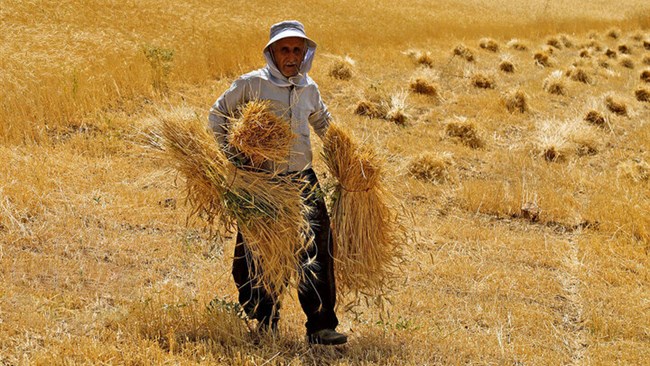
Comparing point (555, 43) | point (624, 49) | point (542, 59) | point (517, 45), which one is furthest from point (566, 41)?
point (542, 59)

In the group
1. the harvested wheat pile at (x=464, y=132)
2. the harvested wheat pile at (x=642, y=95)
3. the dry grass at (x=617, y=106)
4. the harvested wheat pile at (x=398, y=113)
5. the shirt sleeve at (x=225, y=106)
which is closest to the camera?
the shirt sleeve at (x=225, y=106)

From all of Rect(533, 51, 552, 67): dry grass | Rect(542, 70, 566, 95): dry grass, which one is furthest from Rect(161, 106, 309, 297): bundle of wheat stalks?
Rect(533, 51, 552, 67): dry grass

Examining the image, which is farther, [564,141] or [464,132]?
[464,132]

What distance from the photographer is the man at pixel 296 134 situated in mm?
3869

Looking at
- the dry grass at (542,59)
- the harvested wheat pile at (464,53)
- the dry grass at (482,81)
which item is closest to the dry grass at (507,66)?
the harvested wheat pile at (464,53)

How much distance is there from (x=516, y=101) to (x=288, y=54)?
8.62 metres

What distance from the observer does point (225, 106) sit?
3896mm

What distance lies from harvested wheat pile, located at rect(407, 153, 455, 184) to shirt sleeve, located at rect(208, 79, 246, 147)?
459 cm

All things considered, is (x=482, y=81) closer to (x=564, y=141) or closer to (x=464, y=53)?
(x=464, y=53)

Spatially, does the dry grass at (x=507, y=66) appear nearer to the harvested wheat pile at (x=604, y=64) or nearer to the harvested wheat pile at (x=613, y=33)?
the harvested wheat pile at (x=604, y=64)

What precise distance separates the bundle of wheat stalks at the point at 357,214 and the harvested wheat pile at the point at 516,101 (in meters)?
8.14

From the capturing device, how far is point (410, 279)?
5.61 m

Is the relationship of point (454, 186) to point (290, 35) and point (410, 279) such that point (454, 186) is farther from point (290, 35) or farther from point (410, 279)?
point (290, 35)

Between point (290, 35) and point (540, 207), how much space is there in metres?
4.51
